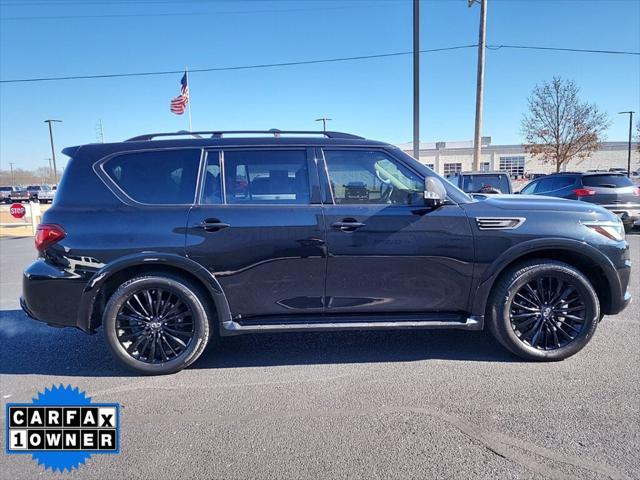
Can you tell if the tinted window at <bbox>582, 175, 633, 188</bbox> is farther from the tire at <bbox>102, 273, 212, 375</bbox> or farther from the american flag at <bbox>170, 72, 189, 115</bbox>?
the american flag at <bbox>170, 72, 189, 115</bbox>

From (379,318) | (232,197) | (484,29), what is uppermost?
(484,29)

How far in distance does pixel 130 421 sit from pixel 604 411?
320 centimetres

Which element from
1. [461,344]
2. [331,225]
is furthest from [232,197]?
[461,344]

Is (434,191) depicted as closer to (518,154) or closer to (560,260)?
(560,260)

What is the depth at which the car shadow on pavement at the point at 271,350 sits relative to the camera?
3.62 metres

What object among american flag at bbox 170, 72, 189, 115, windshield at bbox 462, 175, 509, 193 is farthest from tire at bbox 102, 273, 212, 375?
american flag at bbox 170, 72, 189, 115

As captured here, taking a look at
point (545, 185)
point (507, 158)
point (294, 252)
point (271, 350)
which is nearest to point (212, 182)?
point (294, 252)

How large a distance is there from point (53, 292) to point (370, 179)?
2.75 meters

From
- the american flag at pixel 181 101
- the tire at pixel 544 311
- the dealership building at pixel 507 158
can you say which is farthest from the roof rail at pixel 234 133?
the dealership building at pixel 507 158

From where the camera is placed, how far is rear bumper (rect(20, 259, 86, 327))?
3262mm

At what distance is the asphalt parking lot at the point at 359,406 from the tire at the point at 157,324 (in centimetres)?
16

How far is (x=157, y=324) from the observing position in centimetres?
339

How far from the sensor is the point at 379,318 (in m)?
3.46

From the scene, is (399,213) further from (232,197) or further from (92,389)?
(92,389)
